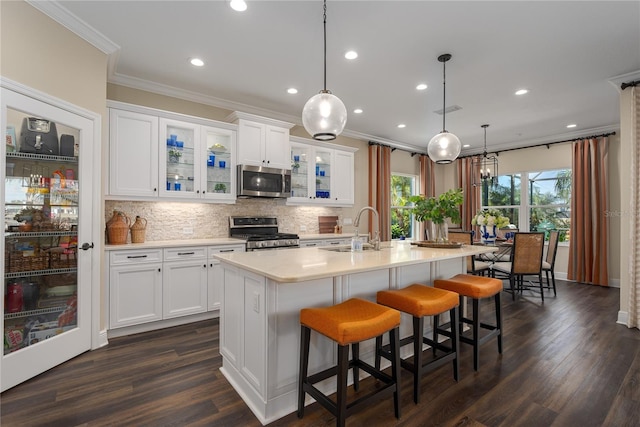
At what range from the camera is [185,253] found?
3.56 meters

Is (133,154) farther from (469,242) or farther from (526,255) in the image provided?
(526,255)

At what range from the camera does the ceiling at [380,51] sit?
2.49m

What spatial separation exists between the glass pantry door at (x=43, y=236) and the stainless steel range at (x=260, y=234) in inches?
68.3

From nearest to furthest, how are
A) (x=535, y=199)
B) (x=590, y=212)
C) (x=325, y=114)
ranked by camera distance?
(x=325, y=114)
(x=590, y=212)
(x=535, y=199)

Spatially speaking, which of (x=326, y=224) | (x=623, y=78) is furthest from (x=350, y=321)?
(x=623, y=78)

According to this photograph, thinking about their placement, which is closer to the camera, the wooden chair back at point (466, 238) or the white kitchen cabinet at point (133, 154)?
the white kitchen cabinet at point (133, 154)

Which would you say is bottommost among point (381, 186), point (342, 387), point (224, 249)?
point (342, 387)

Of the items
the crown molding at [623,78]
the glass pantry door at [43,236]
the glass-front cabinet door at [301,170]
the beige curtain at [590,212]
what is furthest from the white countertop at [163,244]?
the beige curtain at [590,212]

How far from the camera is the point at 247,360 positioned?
2139mm

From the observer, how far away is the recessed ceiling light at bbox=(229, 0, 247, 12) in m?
2.37

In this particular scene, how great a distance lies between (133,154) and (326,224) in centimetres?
312

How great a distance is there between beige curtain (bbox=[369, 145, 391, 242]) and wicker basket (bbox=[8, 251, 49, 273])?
4695 mm

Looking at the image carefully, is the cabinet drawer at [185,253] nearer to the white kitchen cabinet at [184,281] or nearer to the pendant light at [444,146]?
the white kitchen cabinet at [184,281]

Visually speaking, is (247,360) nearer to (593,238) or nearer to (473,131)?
(473,131)
